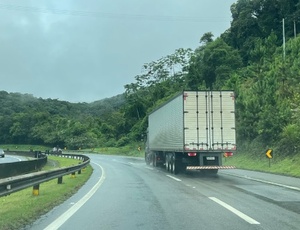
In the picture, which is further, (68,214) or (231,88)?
(231,88)

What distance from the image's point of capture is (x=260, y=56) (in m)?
63.4

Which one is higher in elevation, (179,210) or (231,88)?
(231,88)

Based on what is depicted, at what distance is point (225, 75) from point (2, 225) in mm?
62014

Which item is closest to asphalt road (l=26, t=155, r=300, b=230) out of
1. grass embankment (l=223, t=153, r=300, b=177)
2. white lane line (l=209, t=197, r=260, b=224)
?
white lane line (l=209, t=197, r=260, b=224)

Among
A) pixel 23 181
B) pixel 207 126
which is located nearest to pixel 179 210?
pixel 23 181

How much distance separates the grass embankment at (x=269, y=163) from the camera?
23531mm

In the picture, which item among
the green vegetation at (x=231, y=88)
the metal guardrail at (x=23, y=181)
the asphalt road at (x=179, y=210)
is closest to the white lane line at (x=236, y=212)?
the asphalt road at (x=179, y=210)

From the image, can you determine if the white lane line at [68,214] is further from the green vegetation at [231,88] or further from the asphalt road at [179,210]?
the green vegetation at [231,88]

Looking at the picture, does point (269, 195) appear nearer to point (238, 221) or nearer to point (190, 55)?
point (238, 221)

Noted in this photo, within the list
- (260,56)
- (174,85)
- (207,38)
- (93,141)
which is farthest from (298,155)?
(93,141)

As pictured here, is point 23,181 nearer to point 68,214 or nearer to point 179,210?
point 68,214

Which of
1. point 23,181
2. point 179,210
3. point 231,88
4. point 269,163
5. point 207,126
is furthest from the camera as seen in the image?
point 231,88

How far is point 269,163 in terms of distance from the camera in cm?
2681

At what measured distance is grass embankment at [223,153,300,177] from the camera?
2353 cm
